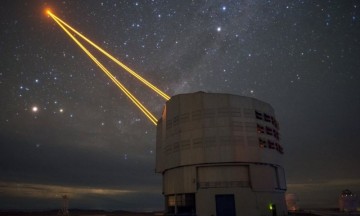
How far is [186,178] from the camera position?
4091cm

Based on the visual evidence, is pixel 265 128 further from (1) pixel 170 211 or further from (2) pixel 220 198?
(1) pixel 170 211

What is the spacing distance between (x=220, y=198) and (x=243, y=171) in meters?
5.18

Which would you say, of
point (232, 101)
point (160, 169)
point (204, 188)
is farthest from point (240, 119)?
point (160, 169)

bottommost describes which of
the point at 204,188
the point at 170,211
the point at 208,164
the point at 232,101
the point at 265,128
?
the point at 170,211

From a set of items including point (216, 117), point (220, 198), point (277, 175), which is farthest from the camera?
point (277, 175)

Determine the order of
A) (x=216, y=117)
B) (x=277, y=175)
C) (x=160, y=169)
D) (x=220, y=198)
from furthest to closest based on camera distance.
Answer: (x=160, y=169), (x=277, y=175), (x=216, y=117), (x=220, y=198)

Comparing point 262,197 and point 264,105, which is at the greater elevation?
point 264,105

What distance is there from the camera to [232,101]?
42.5 meters

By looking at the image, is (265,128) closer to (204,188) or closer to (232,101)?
(232,101)

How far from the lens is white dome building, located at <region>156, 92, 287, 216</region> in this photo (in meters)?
38.8

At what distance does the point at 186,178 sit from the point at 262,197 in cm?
1089

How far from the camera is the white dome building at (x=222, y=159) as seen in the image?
38812 millimetres

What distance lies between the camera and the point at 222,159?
39438 millimetres

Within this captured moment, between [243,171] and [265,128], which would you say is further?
[265,128]
